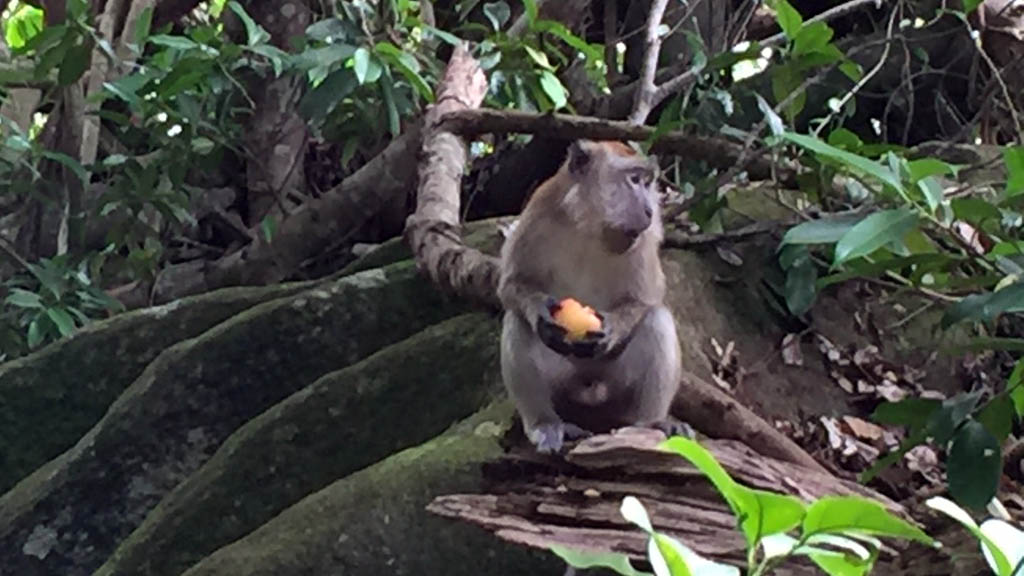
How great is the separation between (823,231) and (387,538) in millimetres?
1338

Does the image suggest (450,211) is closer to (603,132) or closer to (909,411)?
(603,132)

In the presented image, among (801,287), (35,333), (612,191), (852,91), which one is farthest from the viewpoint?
(35,333)

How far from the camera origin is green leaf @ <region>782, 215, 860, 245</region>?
2586mm

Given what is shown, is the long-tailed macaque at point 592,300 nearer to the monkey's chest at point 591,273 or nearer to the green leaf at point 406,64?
the monkey's chest at point 591,273

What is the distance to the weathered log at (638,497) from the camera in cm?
253

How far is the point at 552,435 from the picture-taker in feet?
10.5

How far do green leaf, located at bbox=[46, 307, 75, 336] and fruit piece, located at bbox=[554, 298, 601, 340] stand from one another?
2.55 m

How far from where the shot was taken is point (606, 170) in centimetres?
365

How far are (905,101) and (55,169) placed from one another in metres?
3.80

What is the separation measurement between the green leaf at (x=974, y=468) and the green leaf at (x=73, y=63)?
12.2 feet

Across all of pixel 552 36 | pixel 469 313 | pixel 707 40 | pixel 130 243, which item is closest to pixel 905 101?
pixel 707 40

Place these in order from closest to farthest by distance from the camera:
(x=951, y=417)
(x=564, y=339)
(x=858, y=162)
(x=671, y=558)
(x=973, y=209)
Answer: (x=671, y=558), (x=858, y=162), (x=973, y=209), (x=951, y=417), (x=564, y=339)

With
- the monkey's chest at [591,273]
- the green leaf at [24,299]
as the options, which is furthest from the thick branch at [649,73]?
the green leaf at [24,299]

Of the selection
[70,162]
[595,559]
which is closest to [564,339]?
[595,559]
